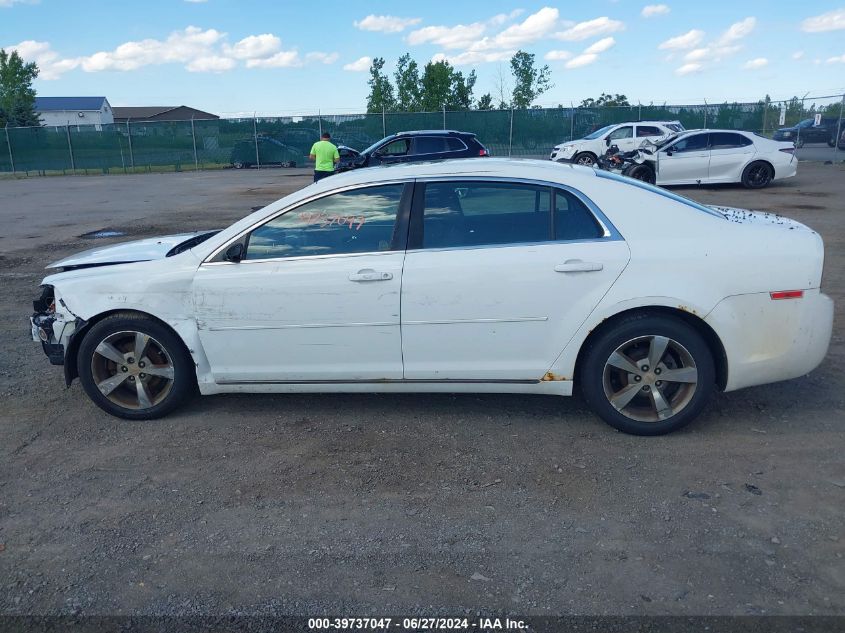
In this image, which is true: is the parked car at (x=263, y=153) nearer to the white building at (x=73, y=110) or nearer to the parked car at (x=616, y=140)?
the parked car at (x=616, y=140)

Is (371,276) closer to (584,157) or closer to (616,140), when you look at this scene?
(584,157)

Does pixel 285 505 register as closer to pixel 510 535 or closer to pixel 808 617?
pixel 510 535

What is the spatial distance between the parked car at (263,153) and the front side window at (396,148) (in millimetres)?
18308

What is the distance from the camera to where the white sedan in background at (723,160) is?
1841cm

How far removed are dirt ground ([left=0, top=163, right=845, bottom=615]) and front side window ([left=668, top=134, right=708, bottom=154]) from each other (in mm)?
Answer: 14238

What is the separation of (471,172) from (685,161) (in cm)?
1571

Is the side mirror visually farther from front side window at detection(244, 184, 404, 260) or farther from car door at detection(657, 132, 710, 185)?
car door at detection(657, 132, 710, 185)

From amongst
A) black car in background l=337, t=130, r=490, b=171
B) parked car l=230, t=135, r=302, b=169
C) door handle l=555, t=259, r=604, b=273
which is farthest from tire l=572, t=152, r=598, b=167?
door handle l=555, t=259, r=604, b=273

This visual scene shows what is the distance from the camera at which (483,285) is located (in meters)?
4.29

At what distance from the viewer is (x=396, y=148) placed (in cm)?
1880

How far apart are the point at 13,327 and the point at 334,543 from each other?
534 cm

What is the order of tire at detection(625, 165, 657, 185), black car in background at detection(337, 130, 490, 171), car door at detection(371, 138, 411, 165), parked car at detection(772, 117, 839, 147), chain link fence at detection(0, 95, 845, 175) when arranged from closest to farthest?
black car in background at detection(337, 130, 490, 171) → car door at detection(371, 138, 411, 165) → tire at detection(625, 165, 657, 185) → parked car at detection(772, 117, 839, 147) → chain link fence at detection(0, 95, 845, 175)

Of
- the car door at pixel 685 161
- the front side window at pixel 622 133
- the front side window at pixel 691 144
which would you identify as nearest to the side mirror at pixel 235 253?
the car door at pixel 685 161

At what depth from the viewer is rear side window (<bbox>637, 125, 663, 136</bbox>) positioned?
24.0 meters
